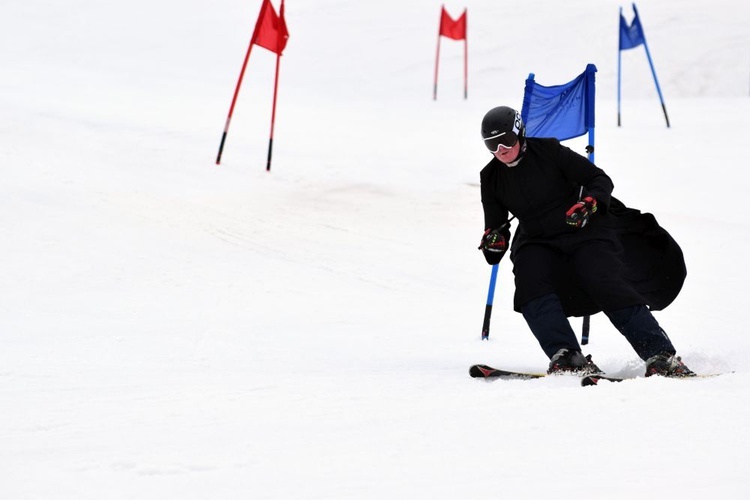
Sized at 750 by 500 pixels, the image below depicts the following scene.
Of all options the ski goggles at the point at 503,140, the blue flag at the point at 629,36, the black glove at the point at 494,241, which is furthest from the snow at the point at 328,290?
the blue flag at the point at 629,36

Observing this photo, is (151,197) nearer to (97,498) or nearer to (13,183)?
(13,183)

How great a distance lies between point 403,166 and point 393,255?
4343mm

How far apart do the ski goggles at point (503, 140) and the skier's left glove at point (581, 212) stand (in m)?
0.44

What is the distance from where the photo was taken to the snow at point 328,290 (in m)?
2.87

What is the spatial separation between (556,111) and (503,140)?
1862mm

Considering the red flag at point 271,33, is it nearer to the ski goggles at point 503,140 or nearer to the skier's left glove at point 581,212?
the ski goggles at point 503,140

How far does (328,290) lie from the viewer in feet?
23.7

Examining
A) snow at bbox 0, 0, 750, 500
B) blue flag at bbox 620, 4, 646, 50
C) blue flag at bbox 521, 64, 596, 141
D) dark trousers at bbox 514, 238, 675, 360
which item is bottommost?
snow at bbox 0, 0, 750, 500

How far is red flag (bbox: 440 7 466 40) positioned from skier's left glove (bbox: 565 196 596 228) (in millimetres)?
14903

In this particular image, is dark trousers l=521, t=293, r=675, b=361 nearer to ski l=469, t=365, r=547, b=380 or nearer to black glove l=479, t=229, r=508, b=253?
ski l=469, t=365, r=547, b=380

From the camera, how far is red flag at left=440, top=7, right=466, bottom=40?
18641 millimetres

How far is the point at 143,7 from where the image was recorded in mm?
26016

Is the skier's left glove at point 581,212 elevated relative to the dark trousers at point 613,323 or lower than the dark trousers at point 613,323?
elevated

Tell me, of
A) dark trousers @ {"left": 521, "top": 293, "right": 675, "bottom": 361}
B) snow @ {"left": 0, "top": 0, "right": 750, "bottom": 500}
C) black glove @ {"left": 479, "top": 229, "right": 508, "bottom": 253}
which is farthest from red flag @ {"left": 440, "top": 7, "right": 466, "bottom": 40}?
dark trousers @ {"left": 521, "top": 293, "right": 675, "bottom": 361}
